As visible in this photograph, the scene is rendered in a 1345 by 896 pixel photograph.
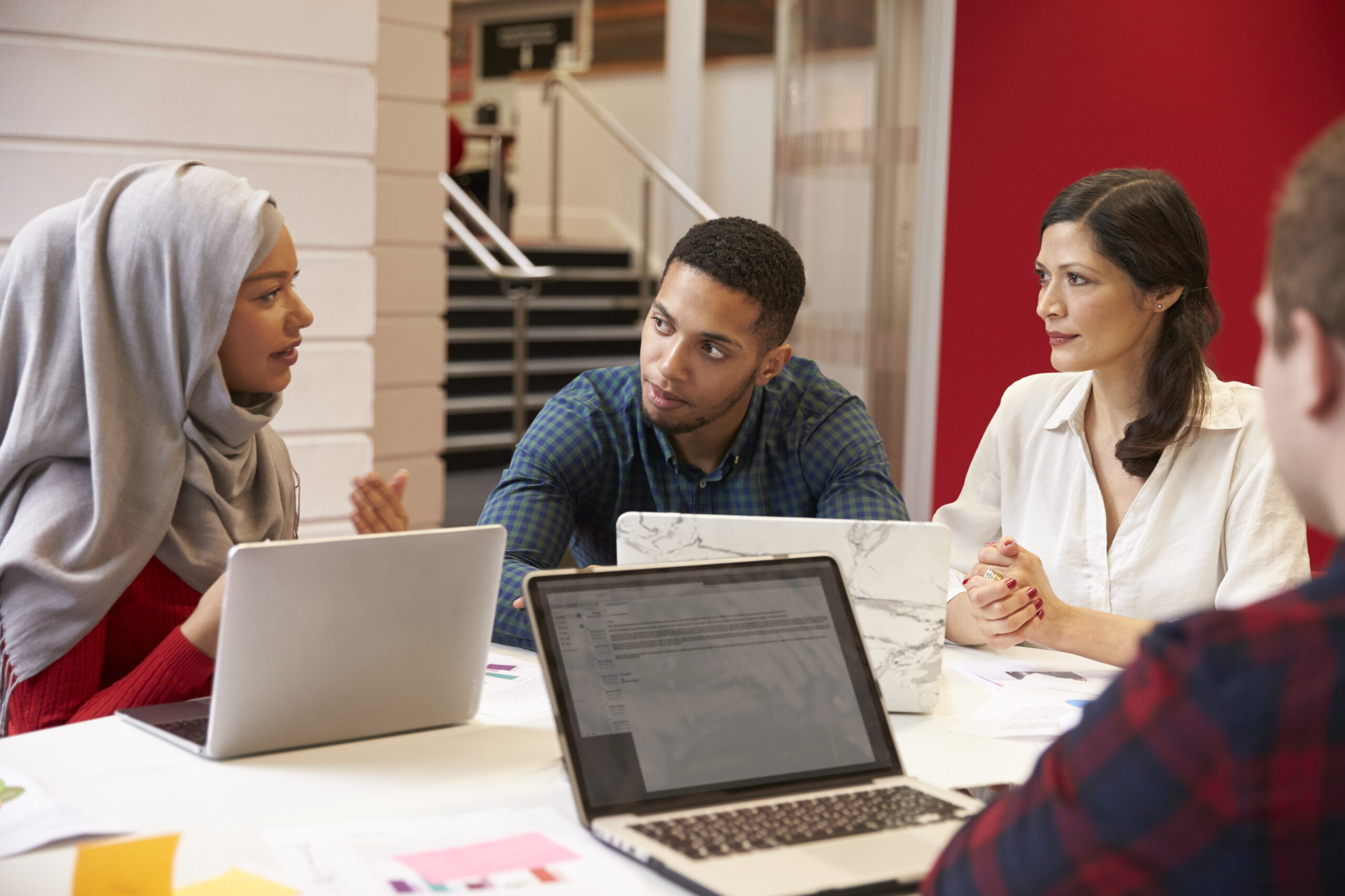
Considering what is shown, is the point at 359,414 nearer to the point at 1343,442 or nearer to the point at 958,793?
the point at 958,793

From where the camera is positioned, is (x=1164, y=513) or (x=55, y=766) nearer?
(x=55, y=766)

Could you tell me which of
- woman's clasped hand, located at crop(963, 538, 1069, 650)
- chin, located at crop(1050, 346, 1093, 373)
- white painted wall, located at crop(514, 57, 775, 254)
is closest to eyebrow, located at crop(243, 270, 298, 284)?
woman's clasped hand, located at crop(963, 538, 1069, 650)

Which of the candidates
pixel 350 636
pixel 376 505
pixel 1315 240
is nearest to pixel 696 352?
pixel 376 505

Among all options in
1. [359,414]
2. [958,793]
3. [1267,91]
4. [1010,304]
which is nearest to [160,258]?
[958,793]

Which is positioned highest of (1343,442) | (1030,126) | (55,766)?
(1030,126)

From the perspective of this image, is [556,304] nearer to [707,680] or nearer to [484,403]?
[484,403]

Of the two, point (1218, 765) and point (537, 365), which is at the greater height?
point (1218, 765)

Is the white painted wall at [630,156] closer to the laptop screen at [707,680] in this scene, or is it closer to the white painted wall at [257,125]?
the white painted wall at [257,125]

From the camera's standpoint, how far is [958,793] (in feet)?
3.66

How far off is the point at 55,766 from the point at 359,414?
217cm

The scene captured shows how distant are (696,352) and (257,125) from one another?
67.4 inches

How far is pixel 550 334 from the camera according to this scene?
664 centimetres

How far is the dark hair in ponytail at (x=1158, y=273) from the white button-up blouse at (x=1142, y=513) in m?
0.04

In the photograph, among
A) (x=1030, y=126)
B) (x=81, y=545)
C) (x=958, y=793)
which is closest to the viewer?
(x=958, y=793)
